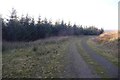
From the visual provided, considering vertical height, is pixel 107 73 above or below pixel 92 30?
below

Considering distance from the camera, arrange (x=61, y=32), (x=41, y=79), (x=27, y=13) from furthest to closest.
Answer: (x=61, y=32) < (x=27, y=13) < (x=41, y=79)

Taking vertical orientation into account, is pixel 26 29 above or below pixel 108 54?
above

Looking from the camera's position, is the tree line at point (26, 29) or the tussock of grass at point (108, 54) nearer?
the tussock of grass at point (108, 54)

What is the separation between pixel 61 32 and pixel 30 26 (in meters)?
26.2

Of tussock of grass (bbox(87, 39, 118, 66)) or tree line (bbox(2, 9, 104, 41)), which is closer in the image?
tussock of grass (bbox(87, 39, 118, 66))

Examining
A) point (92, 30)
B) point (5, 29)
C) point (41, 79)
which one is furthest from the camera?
point (92, 30)

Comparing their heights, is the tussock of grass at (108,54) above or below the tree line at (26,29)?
below

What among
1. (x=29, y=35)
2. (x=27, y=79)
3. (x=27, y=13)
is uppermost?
(x=27, y=13)

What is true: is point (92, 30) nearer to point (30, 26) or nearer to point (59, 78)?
point (30, 26)

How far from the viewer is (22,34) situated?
60.7 m

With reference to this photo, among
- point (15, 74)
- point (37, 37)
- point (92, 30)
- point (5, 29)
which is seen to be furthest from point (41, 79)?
point (92, 30)

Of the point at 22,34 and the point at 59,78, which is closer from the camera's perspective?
the point at 59,78

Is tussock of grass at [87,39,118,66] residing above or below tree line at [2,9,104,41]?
below

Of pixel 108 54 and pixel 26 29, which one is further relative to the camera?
pixel 26 29
